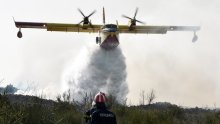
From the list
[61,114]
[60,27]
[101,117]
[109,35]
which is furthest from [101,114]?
[60,27]

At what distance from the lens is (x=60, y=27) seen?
47.1 m

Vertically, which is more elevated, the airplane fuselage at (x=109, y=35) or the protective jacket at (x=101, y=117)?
the airplane fuselage at (x=109, y=35)

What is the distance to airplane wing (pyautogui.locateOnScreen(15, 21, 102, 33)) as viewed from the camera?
47031 mm

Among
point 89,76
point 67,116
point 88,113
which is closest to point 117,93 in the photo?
point 89,76

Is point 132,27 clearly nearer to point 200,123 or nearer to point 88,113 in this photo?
point 200,123

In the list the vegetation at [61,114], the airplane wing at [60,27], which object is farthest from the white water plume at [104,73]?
the vegetation at [61,114]

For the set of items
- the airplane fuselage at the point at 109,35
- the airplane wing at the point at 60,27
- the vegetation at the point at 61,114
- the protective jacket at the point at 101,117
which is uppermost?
the airplane wing at the point at 60,27

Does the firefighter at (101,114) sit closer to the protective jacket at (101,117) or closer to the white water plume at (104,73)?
the protective jacket at (101,117)

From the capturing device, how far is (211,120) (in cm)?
1805

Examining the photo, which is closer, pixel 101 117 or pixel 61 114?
pixel 101 117

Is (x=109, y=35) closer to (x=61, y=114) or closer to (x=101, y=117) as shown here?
(x=61, y=114)

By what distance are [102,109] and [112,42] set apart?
110 ft

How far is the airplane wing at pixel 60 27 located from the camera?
47031 millimetres

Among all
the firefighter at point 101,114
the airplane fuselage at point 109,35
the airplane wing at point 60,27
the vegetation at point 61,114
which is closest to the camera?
the firefighter at point 101,114
